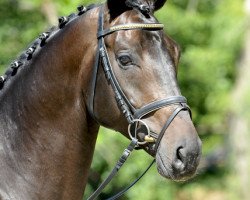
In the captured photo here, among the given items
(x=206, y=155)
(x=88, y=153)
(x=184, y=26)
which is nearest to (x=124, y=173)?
(x=88, y=153)

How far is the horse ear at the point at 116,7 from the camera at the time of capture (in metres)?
3.88

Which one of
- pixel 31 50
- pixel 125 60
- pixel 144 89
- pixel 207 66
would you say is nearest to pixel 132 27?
pixel 125 60

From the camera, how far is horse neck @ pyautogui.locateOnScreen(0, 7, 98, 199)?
380 cm

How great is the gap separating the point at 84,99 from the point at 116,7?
533 mm

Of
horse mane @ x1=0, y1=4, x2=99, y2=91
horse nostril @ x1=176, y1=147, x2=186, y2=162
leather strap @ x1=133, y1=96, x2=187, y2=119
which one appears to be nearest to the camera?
horse nostril @ x1=176, y1=147, x2=186, y2=162

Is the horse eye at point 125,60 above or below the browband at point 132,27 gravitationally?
below

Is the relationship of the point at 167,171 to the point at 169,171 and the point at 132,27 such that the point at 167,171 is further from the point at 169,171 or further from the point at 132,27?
the point at 132,27

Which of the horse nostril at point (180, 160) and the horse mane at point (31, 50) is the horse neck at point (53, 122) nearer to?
the horse mane at point (31, 50)

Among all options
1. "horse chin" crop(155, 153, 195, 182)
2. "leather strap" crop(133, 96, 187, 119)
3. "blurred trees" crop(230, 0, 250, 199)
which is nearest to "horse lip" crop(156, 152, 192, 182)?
"horse chin" crop(155, 153, 195, 182)

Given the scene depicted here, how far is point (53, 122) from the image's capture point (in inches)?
152

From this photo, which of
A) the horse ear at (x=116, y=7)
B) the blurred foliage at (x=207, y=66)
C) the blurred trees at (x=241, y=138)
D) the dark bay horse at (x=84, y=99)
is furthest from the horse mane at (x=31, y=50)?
the blurred trees at (x=241, y=138)

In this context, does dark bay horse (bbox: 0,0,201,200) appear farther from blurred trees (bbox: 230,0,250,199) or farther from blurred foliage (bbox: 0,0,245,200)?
blurred trees (bbox: 230,0,250,199)

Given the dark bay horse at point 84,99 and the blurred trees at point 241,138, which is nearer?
the dark bay horse at point 84,99

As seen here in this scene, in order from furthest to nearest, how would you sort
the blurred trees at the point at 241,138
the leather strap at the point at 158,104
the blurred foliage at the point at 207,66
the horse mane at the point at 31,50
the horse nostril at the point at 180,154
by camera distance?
the blurred foliage at the point at 207,66, the blurred trees at the point at 241,138, the horse mane at the point at 31,50, the leather strap at the point at 158,104, the horse nostril at the point at 180,154
